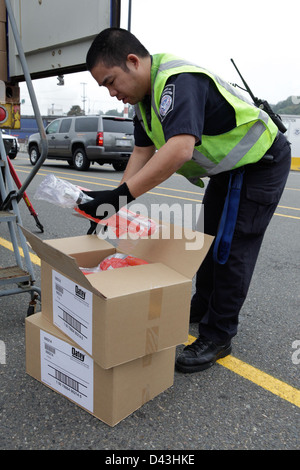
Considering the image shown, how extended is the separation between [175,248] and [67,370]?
70 cm

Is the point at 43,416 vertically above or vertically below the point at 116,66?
below

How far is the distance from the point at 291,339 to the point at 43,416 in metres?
1.47

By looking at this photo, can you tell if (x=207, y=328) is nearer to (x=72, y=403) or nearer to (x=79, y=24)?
(x=72, y=403)

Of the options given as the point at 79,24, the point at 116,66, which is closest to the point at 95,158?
the point at 79,24

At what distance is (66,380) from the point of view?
1.84 meters

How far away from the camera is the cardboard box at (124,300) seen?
1.55 meters

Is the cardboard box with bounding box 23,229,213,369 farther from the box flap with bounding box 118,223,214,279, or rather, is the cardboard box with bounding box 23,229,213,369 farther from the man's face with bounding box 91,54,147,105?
the man's face with bounding box 91,54,147,105

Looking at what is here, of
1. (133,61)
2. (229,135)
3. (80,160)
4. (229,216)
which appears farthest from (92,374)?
(80,160)

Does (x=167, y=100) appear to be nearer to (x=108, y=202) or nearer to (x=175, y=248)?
(x=108, y=202)

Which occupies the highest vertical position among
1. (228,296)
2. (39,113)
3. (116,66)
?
(116,66)

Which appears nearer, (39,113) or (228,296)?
(228,296)

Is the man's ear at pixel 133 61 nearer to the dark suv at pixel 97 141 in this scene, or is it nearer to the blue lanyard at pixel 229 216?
the blue lanyard at pixel 229 216

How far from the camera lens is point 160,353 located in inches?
72.5
